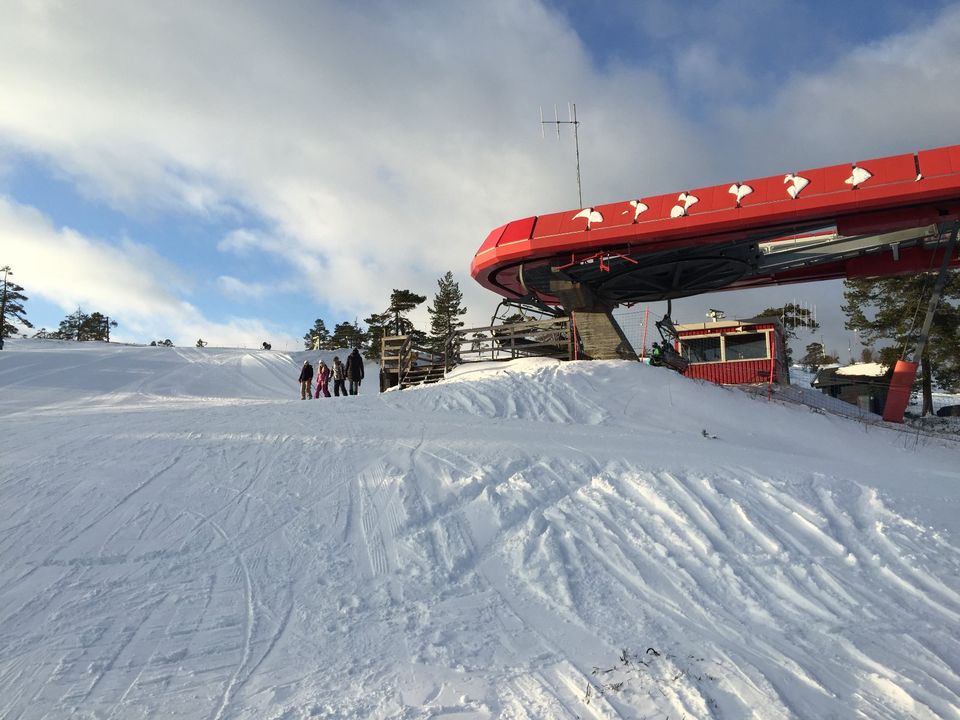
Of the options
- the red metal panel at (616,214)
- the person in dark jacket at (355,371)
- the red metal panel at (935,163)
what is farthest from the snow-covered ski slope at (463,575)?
the person in dark jacket at (355,371)

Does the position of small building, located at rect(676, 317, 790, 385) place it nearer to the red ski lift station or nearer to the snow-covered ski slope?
the red ski lift station

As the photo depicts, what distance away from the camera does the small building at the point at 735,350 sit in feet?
62.5

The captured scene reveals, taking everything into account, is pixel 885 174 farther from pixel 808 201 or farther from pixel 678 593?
pixel 678 593

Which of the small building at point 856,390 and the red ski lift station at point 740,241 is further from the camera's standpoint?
the small building at point 856,390

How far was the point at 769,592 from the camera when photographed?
5.15 meters

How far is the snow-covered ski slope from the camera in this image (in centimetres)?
364

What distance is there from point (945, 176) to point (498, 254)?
1078 cm

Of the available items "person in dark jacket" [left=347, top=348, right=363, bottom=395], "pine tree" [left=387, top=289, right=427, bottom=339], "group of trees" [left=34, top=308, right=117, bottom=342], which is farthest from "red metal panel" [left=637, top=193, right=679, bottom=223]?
"group of trees" [left=34, top=308, right=117, bottom=342]

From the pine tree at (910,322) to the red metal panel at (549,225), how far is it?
51.2ft

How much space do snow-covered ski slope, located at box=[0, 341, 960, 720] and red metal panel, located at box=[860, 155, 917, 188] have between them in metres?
6.74

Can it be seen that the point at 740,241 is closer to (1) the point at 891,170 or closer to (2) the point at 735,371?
(1) the point at 891,170

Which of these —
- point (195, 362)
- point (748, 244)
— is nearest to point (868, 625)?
point (748, 244)

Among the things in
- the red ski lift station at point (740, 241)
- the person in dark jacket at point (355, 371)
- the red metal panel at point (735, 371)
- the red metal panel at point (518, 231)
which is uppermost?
the red metal panel at point (518, 231)

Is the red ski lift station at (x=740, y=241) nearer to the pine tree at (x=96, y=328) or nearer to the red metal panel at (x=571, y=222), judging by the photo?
the red metal panel at (x=571, y=222)
